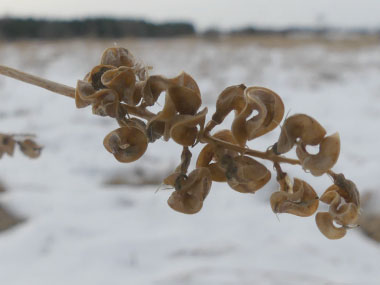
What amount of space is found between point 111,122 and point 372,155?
1955 mm

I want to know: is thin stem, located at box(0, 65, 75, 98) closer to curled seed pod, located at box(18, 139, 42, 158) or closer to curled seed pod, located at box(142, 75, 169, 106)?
curled seed pod, located at box(142, 75, 169, 106)

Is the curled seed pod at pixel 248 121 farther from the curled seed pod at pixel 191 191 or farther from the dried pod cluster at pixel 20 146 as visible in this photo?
the dried pod cluster at pixel 20 146

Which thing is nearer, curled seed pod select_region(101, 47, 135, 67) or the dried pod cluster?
curled seed pod select_region(101, 47, 135, 67)

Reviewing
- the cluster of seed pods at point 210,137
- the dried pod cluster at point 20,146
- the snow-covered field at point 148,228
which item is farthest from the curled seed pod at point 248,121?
the dried pod cluster at point 20,146

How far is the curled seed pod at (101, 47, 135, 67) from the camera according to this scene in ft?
1.05

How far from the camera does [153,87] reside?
281mm

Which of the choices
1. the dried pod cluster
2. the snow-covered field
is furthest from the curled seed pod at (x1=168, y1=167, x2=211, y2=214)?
the dried pod cluster

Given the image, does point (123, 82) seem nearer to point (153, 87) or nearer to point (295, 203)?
point (153, 87)

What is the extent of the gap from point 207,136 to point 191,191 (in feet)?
0.12

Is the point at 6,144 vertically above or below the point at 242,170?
above

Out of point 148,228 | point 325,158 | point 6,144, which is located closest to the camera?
point 325,158

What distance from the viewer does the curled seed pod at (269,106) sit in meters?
0.28

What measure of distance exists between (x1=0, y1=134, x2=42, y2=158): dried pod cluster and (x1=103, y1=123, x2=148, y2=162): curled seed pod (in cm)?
26

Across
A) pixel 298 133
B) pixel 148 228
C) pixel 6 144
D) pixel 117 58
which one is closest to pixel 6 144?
pixel 6 144
